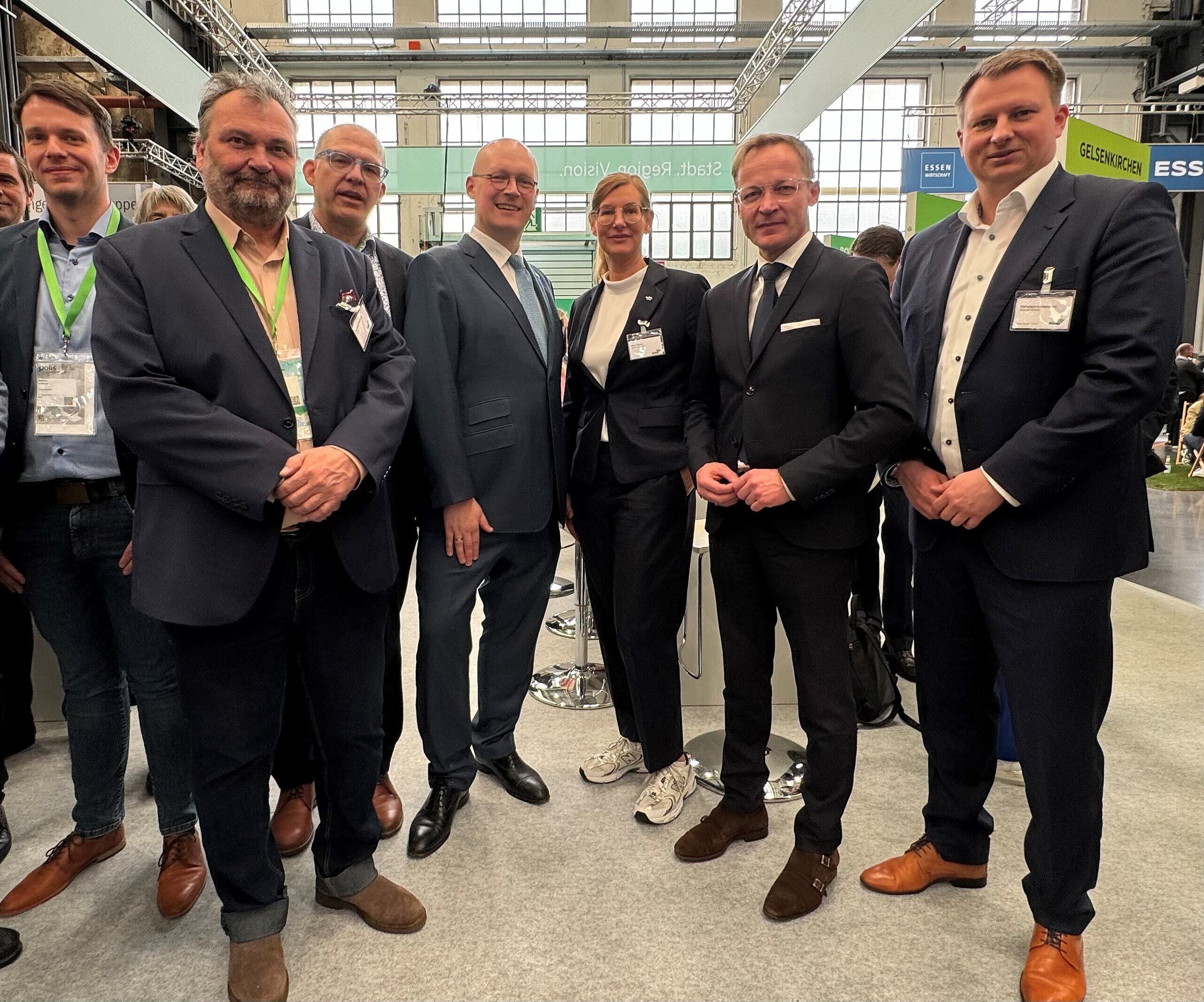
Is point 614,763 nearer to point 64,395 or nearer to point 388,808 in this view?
point 388,808

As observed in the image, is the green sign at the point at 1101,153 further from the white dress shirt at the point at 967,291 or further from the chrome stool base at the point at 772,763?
the chrome stool base at the point at 772,763

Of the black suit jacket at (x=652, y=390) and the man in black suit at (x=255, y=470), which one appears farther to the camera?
the black suit jacket at (x=652, y=390)

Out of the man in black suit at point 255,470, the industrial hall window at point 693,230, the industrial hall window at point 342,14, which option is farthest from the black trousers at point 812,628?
the industrial hall window at point 342,14

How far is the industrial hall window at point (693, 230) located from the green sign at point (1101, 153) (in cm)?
1309

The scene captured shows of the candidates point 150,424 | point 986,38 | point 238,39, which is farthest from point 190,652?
point 986,38

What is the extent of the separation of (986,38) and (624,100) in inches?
288

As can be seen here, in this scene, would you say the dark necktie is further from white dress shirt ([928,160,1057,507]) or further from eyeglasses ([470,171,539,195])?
eyeglasses ([470,171,539,195])

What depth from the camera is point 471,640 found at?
7.67 feet

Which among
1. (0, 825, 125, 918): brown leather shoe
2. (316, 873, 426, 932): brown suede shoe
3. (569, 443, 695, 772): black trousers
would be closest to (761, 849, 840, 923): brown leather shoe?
(569, 443, 695, 772): black trousers

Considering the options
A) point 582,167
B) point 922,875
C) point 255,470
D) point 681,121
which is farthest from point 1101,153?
point 681,121

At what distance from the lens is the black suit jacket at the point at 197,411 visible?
1.41m

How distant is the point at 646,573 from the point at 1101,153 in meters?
2.88

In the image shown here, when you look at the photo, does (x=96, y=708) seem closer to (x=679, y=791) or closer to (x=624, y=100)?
(x=679, y=791)

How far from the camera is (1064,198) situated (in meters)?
1.54
